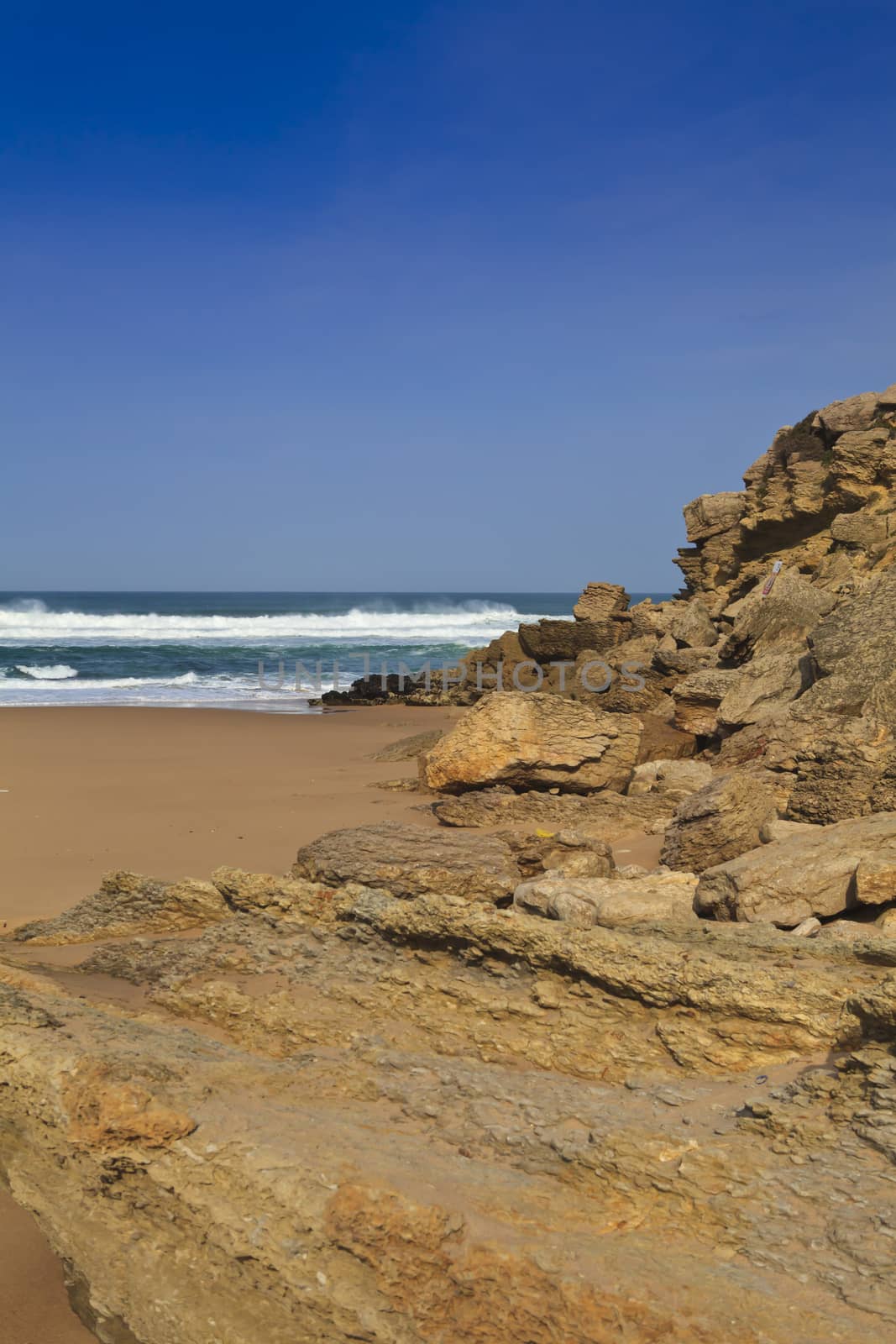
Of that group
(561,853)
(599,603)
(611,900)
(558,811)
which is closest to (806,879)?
(611,900)

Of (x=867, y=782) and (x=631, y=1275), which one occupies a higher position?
(x=867, y=782)

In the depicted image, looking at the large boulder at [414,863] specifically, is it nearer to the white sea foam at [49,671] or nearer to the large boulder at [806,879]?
the large boulder at [806,879]

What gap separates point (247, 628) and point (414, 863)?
167 ft

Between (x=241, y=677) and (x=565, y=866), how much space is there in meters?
25.8

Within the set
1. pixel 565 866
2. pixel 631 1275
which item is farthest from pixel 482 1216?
pixel 565 866

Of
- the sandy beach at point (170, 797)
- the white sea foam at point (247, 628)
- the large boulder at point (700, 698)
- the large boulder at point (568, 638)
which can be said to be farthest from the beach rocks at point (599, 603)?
the white sea foam at point (247, 628)

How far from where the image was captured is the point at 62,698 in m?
22.8

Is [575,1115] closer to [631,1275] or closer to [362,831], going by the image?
[631,1275]

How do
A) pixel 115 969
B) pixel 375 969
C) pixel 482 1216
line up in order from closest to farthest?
pixel 482 1216, pixel 375 969, pixel 115 969

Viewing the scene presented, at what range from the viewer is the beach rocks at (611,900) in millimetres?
4355

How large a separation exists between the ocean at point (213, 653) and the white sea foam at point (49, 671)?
0.05m

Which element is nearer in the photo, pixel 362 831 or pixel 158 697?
pixel 362 831

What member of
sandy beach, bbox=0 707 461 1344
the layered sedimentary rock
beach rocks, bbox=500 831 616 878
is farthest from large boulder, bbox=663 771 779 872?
the layered sedimentary rock

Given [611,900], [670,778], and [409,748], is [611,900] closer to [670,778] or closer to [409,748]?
[670,778]
